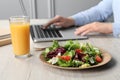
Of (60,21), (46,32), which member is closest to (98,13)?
(60,21)

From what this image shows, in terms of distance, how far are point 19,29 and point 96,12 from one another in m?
0.84

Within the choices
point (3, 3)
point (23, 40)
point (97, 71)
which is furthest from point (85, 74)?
point (3, 3)

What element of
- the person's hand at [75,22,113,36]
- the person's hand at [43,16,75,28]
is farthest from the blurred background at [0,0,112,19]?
the person's hand at [75,22,113,36]

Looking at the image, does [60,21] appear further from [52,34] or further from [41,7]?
[41,7]

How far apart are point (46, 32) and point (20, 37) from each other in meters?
0.38

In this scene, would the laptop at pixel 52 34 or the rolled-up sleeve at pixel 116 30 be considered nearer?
the laptop at pixel 52 34

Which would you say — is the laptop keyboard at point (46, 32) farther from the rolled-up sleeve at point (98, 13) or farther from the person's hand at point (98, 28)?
the rolled-up sleeve at point (98, 13)

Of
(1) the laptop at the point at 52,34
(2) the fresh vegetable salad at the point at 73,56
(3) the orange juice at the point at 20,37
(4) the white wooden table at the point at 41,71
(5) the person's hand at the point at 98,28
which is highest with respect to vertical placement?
(3) the orange juice at the point at 20,37

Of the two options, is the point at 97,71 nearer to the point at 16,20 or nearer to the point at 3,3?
the point at 16,20

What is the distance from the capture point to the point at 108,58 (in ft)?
2.93

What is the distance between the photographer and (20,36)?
938 millimetres

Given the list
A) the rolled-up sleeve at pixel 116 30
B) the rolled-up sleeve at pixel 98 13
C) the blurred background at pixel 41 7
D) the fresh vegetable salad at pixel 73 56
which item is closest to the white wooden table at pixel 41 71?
the fresh vegetable salad at pixel 73 56

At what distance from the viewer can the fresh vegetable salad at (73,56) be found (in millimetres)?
834

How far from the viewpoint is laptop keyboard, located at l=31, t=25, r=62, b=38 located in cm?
124
